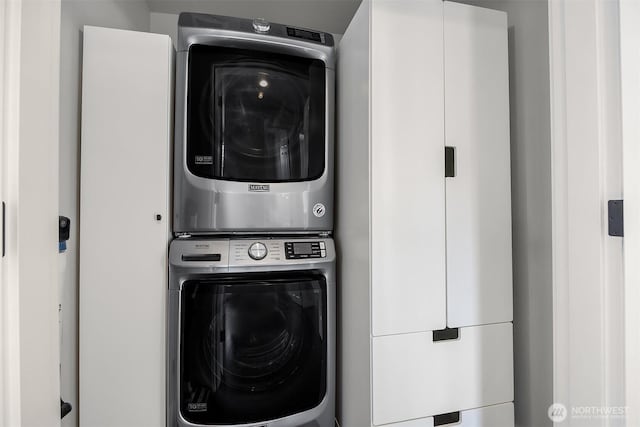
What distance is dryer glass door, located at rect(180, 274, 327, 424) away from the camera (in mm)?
1156

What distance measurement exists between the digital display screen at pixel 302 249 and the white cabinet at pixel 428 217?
185 millimetres

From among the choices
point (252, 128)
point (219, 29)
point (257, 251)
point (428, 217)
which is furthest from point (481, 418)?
point (219, 29)

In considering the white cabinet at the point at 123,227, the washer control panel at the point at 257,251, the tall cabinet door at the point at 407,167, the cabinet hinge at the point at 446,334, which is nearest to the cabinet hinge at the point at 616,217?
the tall cabinet door at the point at 407,167

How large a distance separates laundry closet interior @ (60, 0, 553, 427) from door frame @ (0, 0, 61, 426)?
1.98 ft

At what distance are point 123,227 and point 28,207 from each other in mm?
696

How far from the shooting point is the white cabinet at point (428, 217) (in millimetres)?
1036

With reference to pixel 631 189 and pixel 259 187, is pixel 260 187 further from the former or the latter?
pixel 631 189

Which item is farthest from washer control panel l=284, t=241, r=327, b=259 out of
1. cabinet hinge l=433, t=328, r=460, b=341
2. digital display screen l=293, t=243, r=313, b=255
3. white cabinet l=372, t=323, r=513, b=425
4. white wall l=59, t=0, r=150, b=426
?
white wall l=59, t=0, r=150, b=426

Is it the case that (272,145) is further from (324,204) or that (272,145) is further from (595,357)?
(595,357)

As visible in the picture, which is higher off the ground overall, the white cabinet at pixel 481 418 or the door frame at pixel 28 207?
the door frame at pixel 28 207

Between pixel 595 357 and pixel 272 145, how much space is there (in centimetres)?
118

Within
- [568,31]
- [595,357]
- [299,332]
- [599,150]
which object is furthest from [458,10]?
[299,332]

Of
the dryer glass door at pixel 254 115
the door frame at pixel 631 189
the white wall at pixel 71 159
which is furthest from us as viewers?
the dryer glass door at pixel 254 115

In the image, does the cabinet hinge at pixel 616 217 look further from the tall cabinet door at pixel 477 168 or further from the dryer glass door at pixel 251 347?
the dryer glass door at pixel 251 347
